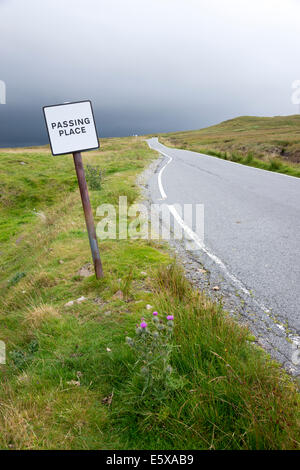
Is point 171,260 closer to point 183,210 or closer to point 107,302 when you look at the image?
point 107,302

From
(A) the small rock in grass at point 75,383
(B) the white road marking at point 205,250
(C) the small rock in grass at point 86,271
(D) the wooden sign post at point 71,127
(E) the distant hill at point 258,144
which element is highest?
(E) the distant hill at point 258,144

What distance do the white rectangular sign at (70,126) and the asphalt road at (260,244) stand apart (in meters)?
2.72

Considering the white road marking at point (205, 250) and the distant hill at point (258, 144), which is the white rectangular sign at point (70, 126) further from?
the distant hill at point (258, 144)

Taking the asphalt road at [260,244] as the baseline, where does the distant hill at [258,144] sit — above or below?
above

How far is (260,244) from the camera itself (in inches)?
215

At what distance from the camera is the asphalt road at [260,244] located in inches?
133

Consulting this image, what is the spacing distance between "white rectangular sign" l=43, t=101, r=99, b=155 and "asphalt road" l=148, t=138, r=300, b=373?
2721mm

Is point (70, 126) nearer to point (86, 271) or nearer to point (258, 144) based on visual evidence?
point (86, 271)

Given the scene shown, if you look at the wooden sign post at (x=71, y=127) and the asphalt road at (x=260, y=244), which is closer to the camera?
the asphalt road at (x=260, y=244)

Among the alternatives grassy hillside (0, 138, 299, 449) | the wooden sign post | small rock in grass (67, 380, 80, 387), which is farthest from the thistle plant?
the wooden sign post

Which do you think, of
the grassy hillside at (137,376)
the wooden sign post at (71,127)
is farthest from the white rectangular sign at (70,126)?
the grassy hillside at (137,376)

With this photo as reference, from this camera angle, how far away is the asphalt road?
3387 millimetres

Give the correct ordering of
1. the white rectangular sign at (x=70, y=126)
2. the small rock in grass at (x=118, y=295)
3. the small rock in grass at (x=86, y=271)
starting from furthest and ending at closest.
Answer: the small rock in grass at (x=86, y=271)
the small rock in grass at (x=118, y=295)
the white rectangular sign at (x=70, y=126)
